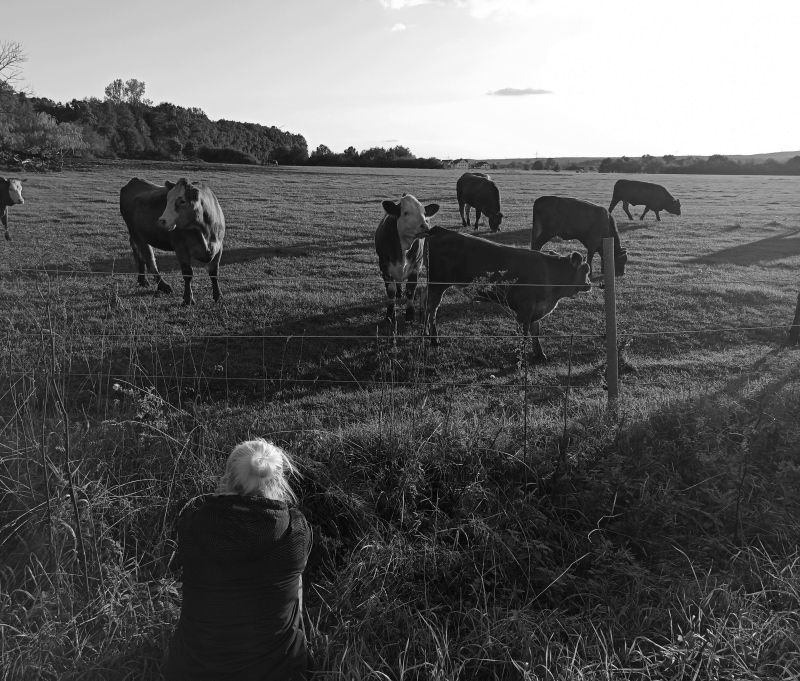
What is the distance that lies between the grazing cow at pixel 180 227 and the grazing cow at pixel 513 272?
3837 millimetres

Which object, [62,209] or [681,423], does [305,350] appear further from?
[62,209]

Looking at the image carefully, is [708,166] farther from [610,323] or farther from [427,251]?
[610,323]

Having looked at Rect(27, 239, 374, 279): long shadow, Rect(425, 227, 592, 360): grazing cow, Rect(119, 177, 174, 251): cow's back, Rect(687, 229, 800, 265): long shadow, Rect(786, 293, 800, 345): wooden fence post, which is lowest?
Rect(786, 293, 800, 345): wooden fence post

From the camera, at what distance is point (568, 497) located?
15.2ft

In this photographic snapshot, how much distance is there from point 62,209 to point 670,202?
2261 centimetres

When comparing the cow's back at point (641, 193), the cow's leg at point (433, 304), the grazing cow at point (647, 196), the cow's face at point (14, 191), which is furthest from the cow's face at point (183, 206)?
the cow's back at point (641, 193)

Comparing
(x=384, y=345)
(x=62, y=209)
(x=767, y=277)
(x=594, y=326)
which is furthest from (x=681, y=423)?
(x=62, y=209)

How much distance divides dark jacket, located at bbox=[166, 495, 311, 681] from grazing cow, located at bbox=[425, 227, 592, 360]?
5.91 m

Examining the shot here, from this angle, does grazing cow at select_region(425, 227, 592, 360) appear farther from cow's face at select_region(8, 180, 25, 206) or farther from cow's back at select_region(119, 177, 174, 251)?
cow's face at select_region(8, 180, 25, 206)

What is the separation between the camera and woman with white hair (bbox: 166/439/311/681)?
9.22ft

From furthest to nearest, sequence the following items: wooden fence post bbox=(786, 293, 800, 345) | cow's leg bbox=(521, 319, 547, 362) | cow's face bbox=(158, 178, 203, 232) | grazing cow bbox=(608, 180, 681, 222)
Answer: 1. grazing cow bbox=(608, 180, 681, 222)
2. cow's face bbox=(158, 178, 203, 232)
3. wooden fence post bbox=(786, 293, 800, 345)
4. cow's leg bbox=(521, 319, 547, 362)

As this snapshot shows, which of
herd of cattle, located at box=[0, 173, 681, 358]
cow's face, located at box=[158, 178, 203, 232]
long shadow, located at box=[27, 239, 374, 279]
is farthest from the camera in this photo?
long shadow, located at box=[27, 239, 374, 279]

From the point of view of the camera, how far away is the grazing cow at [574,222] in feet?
49.9

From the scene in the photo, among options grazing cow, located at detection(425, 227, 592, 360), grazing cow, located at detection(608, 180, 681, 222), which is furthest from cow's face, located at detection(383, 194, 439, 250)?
grazing cow, located at detection(608, 180, 681, 222)
